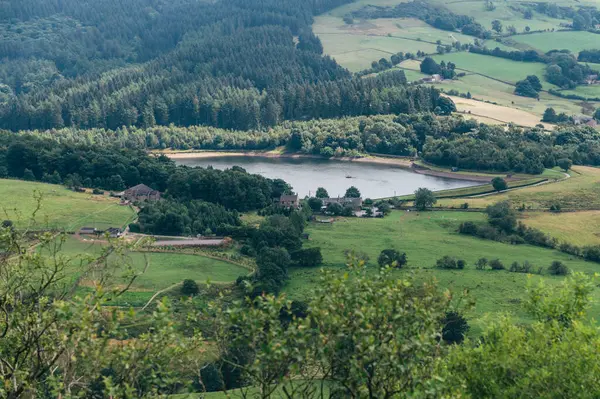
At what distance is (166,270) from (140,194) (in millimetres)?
20654

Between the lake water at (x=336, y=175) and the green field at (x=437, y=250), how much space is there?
511 inches

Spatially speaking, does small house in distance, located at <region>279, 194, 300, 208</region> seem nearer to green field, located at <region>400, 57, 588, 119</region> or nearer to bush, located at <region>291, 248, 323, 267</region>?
bush, located at <region>291, 248, 323, 267</region>

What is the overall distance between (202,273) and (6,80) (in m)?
104

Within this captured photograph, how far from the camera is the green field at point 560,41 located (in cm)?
14375

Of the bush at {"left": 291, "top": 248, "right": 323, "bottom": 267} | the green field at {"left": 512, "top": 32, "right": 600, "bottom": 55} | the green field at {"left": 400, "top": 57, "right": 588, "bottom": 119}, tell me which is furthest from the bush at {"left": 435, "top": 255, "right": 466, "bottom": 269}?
the green field at {"left": 512, "top": 32, "right": 600, "bottom": 55}

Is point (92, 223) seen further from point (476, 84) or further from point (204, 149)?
point (476, 84)

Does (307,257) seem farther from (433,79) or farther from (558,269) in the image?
(433,79)

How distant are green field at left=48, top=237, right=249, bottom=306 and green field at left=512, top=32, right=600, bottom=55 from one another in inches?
4138

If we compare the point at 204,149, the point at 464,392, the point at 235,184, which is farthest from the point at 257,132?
the point at 464,392

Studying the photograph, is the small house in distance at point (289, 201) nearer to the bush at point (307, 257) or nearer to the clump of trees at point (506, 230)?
the clump of trees at point (506, 230)

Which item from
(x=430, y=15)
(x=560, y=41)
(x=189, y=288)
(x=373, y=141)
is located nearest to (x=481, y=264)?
(x=189, y=288)

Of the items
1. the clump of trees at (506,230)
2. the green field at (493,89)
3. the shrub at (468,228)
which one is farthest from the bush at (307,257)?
the green field at (493,89)

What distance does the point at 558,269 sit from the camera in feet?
169

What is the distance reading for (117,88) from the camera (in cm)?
12156
